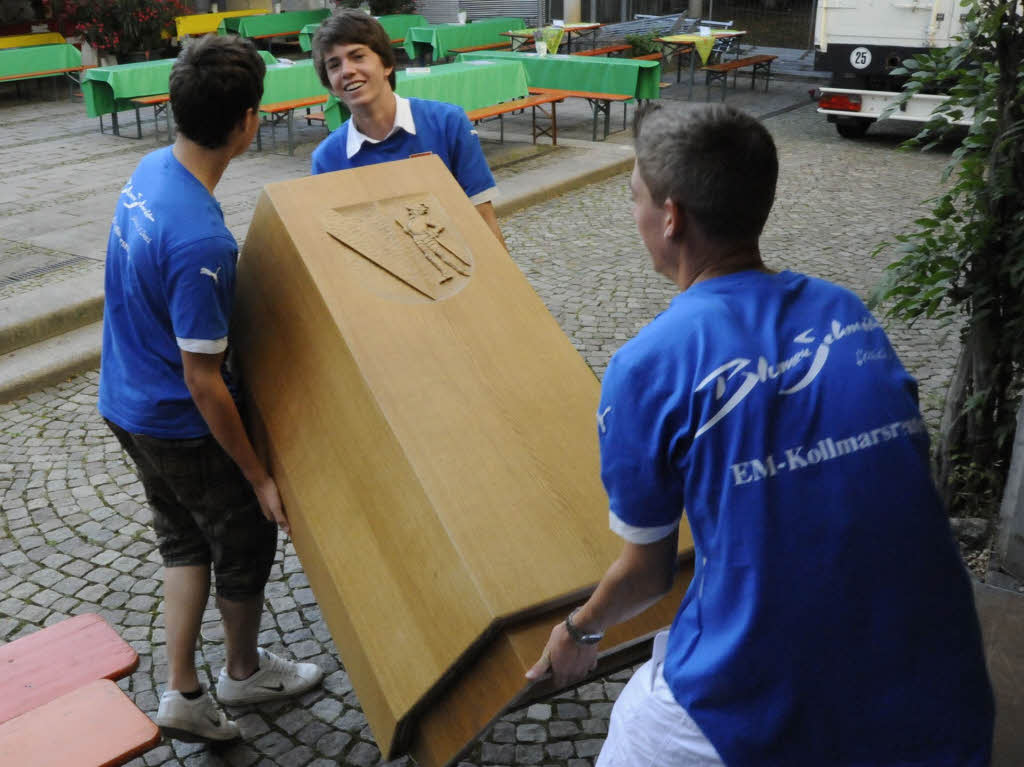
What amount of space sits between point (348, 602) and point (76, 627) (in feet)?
2.97

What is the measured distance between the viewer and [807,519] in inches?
51.3

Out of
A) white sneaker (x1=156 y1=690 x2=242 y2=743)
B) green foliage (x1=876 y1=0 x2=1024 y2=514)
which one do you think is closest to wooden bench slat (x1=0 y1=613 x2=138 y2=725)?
white sneaker (x1=156 y1=690 x2=242 y2=743)

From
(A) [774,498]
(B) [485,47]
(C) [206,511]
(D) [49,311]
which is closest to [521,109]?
(B) [485,47]

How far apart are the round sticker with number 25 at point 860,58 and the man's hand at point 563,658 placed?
10.2m

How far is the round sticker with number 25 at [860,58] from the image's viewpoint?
34.2 feet

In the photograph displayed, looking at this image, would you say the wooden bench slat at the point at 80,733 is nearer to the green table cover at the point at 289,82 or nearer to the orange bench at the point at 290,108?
the orange bench at the point at 290,108

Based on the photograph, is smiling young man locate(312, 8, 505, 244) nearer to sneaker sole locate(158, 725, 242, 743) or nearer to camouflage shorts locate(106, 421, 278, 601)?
camouflage shorts locate(106, 421, 278, 601)

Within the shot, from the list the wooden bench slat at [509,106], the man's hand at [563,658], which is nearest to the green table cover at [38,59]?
the wooden bench slat at [509,106]

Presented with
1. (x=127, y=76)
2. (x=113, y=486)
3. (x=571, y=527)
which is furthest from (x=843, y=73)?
(x=571, y=527)

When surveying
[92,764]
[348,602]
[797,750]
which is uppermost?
[797,750]

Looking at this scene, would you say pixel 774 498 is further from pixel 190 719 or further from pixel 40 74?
pixel 40 74

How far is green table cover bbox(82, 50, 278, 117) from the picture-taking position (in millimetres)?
10281

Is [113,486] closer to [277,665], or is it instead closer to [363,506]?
[277,665]

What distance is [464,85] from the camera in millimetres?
9852
